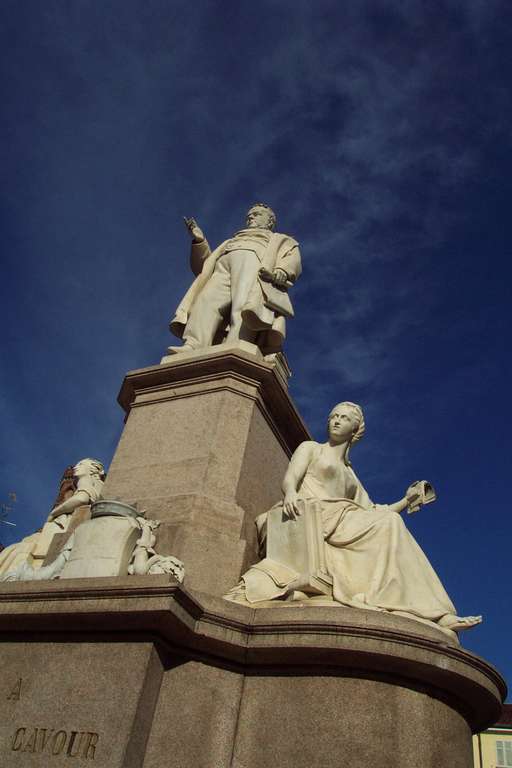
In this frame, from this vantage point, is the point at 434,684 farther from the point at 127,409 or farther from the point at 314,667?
the point at 127,409

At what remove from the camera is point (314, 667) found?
5133 mm

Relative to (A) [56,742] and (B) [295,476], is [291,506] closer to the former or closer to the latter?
(B) [295,476]

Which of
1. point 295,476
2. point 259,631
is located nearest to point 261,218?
point 295,476

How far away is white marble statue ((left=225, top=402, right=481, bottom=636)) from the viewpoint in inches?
227

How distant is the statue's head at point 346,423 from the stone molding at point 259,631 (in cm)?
274

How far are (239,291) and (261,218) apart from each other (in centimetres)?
237

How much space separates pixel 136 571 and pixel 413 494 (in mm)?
3248

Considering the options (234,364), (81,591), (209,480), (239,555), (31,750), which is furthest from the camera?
(234,364)

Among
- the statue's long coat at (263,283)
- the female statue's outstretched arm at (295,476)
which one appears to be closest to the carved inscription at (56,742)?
the female statue's outstretched arm at (295,476)

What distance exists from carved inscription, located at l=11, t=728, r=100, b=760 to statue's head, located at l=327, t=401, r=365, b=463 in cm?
411

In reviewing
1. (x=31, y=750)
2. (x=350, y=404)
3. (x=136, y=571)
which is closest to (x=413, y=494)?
(x=350, y=404)

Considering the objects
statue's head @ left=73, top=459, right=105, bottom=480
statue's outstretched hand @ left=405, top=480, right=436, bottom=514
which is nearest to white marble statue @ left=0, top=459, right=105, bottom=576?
statue's head @ left=73, top=459, right=105, bottom=480

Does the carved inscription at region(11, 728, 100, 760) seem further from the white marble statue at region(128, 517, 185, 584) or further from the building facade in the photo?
the building facade

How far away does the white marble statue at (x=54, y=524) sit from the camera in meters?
7.39
